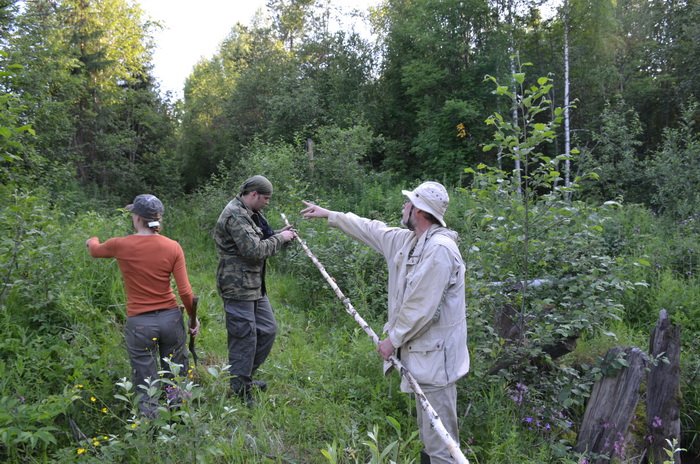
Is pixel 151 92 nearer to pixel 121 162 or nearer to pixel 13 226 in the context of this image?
pixel 121 162

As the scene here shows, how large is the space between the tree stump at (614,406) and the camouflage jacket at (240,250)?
3.09 meters

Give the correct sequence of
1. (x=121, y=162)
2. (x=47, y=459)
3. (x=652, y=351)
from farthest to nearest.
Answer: (x=121, y=162), (x=652, y=351), (x=47, y=459)

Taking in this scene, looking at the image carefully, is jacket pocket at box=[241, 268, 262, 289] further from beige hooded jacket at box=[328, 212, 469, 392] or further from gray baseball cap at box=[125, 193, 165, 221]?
beige hooded jacket at box=[328, 212, 469, 392]

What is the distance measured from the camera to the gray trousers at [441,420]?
10.3 ft

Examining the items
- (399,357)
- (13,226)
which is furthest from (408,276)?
(13,226)

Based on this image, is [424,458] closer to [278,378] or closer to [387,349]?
[387,349]

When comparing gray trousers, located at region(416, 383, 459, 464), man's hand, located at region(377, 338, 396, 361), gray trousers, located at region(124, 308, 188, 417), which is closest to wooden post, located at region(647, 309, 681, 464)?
gray trousers, located at region(416, 383, 459, 464)

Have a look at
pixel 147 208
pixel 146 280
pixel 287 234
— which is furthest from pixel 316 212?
pixel 146 280

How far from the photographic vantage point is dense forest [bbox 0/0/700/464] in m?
3.78

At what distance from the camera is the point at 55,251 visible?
219 inches

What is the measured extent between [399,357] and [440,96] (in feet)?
70.4

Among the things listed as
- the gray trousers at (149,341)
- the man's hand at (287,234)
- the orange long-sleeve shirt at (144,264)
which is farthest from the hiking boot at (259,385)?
the man's hand at (287,234)

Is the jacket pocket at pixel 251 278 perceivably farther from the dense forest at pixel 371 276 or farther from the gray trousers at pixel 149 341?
the dense forest at pixel 371 276

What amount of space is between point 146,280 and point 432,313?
219 cm
